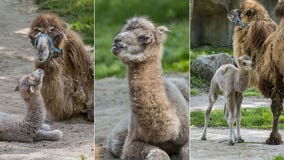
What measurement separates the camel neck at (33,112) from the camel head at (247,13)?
1.40 m

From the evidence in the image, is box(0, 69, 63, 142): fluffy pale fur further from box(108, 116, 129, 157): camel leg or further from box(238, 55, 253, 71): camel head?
box(238, 55, 253, 71): camel head

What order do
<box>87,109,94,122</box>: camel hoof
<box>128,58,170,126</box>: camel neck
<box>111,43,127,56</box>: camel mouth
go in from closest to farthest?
<box>111,43,127,56</box>: camel mouth < <box>128,58,170,126</box>: camel neck < <box>87,109,94,122</box>: camel hoof

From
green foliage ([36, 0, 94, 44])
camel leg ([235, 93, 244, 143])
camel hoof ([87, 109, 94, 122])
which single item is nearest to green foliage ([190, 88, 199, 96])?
camel leg ([235, 93, 244, 143])

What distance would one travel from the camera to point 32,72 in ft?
11.6

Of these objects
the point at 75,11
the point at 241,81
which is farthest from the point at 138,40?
the point at 75,11

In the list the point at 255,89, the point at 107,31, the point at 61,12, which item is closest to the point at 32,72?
the point at 61,12

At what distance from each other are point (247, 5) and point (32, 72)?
61.0 inches

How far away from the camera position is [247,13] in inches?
136

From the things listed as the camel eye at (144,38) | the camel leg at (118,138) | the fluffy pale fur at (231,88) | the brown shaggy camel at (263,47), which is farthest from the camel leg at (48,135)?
the brown shaggy camel at (263,47)

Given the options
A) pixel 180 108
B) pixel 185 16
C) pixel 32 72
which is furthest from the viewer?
pixel 32 72

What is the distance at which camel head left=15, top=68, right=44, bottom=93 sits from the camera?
3.38m

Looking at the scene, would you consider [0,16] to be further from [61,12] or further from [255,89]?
[255,89]

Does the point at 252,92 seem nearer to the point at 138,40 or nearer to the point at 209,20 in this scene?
the point at 209,20

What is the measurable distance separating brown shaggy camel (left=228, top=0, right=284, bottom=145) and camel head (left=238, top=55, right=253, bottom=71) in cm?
6
